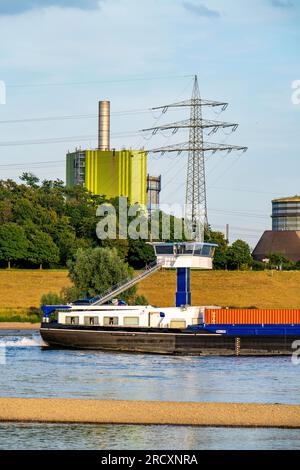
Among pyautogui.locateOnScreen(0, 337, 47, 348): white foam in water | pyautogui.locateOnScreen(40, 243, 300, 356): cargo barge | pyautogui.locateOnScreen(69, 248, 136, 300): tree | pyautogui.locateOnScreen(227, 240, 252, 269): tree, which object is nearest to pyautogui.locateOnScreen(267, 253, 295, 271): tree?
pyautogui.locateOnScreen(227, 240, 252, 269): tree

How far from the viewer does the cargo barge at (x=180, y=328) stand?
83.6 m

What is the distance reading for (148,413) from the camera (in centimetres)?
4944

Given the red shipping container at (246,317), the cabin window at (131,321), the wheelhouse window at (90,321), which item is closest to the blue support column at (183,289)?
the cabin window at (131,321)

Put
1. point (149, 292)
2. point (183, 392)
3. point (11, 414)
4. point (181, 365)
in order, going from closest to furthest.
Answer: point (11, 414)
point (183, 392)
point (181, 365)
point (149, 292)

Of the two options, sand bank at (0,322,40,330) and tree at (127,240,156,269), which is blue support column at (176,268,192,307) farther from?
tree at (127,240,156,269)

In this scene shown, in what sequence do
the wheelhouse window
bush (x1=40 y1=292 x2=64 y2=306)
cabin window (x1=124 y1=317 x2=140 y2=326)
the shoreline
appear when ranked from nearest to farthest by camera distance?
cabin window (x1=124 y1=317 x2=140 y2=326)
the wheelhouse window
bush (x1=40 y1=292 x2=64 y2=306)
the shoreline

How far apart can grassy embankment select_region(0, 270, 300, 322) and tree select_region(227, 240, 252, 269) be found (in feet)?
54.6

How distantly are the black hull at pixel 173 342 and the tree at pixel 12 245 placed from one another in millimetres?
63960

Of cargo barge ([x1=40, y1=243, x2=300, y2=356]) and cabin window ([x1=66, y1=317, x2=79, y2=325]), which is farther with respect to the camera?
cabin window ([x1=66, y1=317, x2=79, y2=325])

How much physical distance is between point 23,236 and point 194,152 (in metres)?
38.3

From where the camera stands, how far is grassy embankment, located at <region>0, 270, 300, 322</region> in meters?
136

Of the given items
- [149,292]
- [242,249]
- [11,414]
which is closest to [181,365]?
[11,414]
